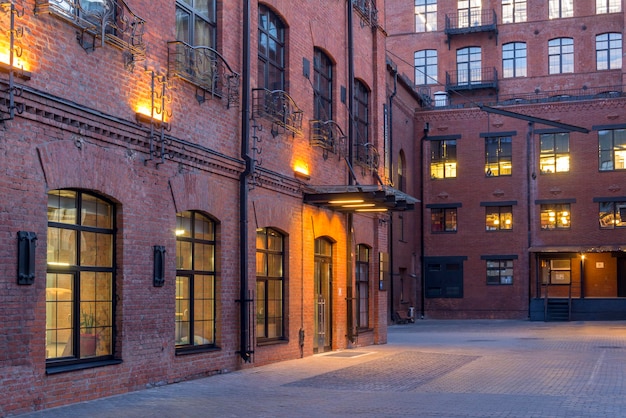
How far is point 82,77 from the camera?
11766 millimetres

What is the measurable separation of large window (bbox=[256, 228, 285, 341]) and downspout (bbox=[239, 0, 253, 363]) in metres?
0.98

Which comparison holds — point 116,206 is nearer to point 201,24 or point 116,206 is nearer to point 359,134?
point 201,24

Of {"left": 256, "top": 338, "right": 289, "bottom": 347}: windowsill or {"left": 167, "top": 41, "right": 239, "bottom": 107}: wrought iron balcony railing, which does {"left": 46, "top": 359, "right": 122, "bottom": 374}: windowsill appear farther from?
{"left": 256, "top": 338, "right": 289, "bottom": 347}: windowsill

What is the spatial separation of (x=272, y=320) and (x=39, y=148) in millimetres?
8244

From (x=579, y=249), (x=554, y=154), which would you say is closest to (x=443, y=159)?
(x=554, y=154)

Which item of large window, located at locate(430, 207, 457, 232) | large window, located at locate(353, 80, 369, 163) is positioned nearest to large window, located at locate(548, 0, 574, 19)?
large window, located at locate(430, 207, 457, 232)

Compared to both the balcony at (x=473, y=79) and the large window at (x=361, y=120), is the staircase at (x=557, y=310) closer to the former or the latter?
the balcony at (x=473, y=79)

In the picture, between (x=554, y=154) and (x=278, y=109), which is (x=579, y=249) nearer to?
(x=554, y=154)

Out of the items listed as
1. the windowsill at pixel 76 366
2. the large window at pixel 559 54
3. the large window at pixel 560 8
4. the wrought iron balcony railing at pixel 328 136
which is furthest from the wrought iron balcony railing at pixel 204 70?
the large window at pixel 560 8

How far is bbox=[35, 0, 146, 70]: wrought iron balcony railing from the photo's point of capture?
11.4 m

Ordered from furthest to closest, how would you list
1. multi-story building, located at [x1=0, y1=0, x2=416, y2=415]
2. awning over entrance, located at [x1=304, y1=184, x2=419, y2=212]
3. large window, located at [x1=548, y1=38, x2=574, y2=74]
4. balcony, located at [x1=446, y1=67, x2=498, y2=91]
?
large window, located at [x1=548, y1=38, x2=574, y2=74], balcony, located at [x1=446, y1=67, x2=498, y2=91], awning over entrance, located at [x1=304, y1=184, x2=419, y2=212], multi-story building, located at [x1=0, y1=0, x2=416, y2=415]

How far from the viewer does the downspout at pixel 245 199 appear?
16234 mm

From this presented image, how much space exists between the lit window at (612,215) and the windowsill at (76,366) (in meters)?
32.9

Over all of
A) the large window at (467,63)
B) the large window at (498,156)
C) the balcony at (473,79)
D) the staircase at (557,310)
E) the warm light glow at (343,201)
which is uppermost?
the large window at (467,63)
